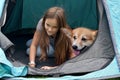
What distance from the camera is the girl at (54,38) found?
3.44 metres

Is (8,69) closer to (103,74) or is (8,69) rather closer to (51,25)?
(51,25)

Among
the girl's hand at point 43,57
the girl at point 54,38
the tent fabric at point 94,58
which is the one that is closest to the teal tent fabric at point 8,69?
the tent fabric at point 94,58

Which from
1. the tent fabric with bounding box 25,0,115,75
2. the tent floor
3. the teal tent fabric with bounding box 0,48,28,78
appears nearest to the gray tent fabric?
the teal tent fabric with bounding box 0,48,28,78

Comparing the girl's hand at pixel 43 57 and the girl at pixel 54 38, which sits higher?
the girl at pixel 54 38

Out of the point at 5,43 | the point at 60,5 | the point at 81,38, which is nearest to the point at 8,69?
the point at 5,43

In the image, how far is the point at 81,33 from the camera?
356 centimetres

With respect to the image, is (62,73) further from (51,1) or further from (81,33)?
(51,1)

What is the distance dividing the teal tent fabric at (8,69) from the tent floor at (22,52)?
34 centimetres

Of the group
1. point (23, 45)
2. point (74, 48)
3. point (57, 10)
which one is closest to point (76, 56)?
point (74, 48)

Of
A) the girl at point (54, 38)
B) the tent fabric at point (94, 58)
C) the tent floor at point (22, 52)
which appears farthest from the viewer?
the tent floor at point (22, 52)

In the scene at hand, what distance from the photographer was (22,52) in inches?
160

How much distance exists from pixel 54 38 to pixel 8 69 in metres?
0.56

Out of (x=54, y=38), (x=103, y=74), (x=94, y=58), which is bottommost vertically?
(x=103, y=74)

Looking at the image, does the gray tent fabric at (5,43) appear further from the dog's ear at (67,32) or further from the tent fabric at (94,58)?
the dog's ear at (67,32)
